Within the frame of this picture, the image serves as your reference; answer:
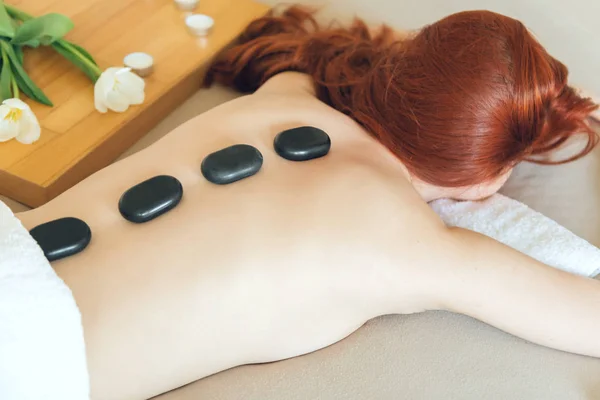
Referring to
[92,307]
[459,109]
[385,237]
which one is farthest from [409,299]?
[92,307]

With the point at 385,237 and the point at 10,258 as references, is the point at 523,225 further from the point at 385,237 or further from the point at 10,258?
the point at 10,258

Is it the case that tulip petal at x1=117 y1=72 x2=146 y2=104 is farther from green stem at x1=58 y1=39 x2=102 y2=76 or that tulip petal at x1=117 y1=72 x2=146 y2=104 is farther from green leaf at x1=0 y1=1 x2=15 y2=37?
green leaf at x1=0 y1=1 x2=15 y2=37

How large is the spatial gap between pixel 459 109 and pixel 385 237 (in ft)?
0.71

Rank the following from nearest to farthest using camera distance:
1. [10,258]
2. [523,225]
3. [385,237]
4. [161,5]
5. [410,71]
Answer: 1. [10,258]
2. [385,237]
3. [410,71]
4. [523,225]
5. [161,5]

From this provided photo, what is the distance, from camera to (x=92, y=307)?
0.69 meters

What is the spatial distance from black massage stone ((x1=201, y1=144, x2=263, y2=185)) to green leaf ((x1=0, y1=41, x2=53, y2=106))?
45 centimetres

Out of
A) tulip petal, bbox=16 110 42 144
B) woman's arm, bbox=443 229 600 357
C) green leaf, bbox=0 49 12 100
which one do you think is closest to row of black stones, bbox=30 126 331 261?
woman's arm, bbox=443 229 600 357

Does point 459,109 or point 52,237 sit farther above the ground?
point 459,109

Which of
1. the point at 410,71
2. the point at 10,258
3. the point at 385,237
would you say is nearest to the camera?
the point at 10,258

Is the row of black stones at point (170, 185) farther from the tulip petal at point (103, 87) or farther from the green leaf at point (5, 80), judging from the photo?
the green leaf at point (5, 80)

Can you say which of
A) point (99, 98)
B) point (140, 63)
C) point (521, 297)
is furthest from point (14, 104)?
point (521, 297)

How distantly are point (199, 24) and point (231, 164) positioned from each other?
1.93ft

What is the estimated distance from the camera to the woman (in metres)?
0.72

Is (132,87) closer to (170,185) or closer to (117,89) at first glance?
Answer: (117,89)
